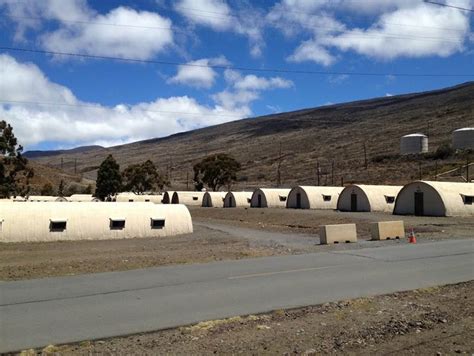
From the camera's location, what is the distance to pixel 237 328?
8.43 m

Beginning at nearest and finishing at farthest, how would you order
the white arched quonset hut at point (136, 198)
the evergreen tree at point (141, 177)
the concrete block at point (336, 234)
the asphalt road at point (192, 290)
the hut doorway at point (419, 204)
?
the asphalt road at point (192, 290), the concrete block at point (336, 234), the hut doorway at point (419, 204), the white arched quonset hut at point (136, 198), the evergreen tree at point (141, 177)

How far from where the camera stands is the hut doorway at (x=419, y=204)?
41875mm

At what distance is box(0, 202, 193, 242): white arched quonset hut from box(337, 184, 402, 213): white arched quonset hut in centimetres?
2301

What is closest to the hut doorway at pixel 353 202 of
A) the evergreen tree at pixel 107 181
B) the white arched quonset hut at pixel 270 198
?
the white arched quonset hut at pixel 270 198

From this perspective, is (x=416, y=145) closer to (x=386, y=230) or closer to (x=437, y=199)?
(x=437, y=199)

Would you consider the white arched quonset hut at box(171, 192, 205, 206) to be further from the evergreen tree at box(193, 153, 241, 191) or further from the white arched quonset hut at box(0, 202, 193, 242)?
the white arched quonset hut at box(0, 202, 193, 242)

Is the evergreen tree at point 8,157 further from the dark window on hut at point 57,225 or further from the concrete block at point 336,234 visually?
the concrete block at point 336,234

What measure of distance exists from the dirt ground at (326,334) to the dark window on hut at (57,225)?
1916cm

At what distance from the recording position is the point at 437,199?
1592 inches

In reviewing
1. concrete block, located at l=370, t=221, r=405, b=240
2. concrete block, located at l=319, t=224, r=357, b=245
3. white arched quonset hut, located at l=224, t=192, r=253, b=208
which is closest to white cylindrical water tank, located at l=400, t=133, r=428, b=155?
white arched quonset hut, located at l=224, t=192, r=253, b=208

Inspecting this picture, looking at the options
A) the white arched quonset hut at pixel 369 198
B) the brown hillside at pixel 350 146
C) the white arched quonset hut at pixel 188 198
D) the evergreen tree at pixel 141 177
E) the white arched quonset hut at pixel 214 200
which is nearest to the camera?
the white arched quonset hut at pixel 369 198

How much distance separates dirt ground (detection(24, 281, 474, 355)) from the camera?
289 inches

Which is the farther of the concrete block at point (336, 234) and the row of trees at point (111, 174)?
the row of trees at point (111, 174)

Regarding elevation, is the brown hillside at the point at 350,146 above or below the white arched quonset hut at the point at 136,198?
above
